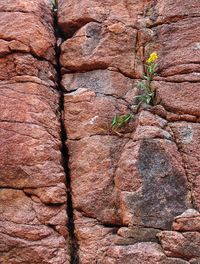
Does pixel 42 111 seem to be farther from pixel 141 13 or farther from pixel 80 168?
pixel 141 13

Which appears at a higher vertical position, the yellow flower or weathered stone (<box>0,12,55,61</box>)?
weathered stone (<box>0,12,55,61</box>)

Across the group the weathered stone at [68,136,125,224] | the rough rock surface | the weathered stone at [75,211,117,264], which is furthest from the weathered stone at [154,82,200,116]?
the weathered stone at [75,211,117,264]

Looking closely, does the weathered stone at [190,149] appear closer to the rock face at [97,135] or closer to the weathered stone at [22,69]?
the rock face at [97,135]

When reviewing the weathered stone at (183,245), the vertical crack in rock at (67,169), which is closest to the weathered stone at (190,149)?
the weathered stone at (183,245)

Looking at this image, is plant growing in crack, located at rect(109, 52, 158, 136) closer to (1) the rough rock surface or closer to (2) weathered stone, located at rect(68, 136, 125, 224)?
(1) the rough rock surface

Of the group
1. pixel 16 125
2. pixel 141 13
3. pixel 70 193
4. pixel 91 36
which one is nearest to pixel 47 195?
pixel 70 193

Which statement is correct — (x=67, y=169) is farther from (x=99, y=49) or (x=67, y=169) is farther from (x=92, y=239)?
(x=99, y=49)
